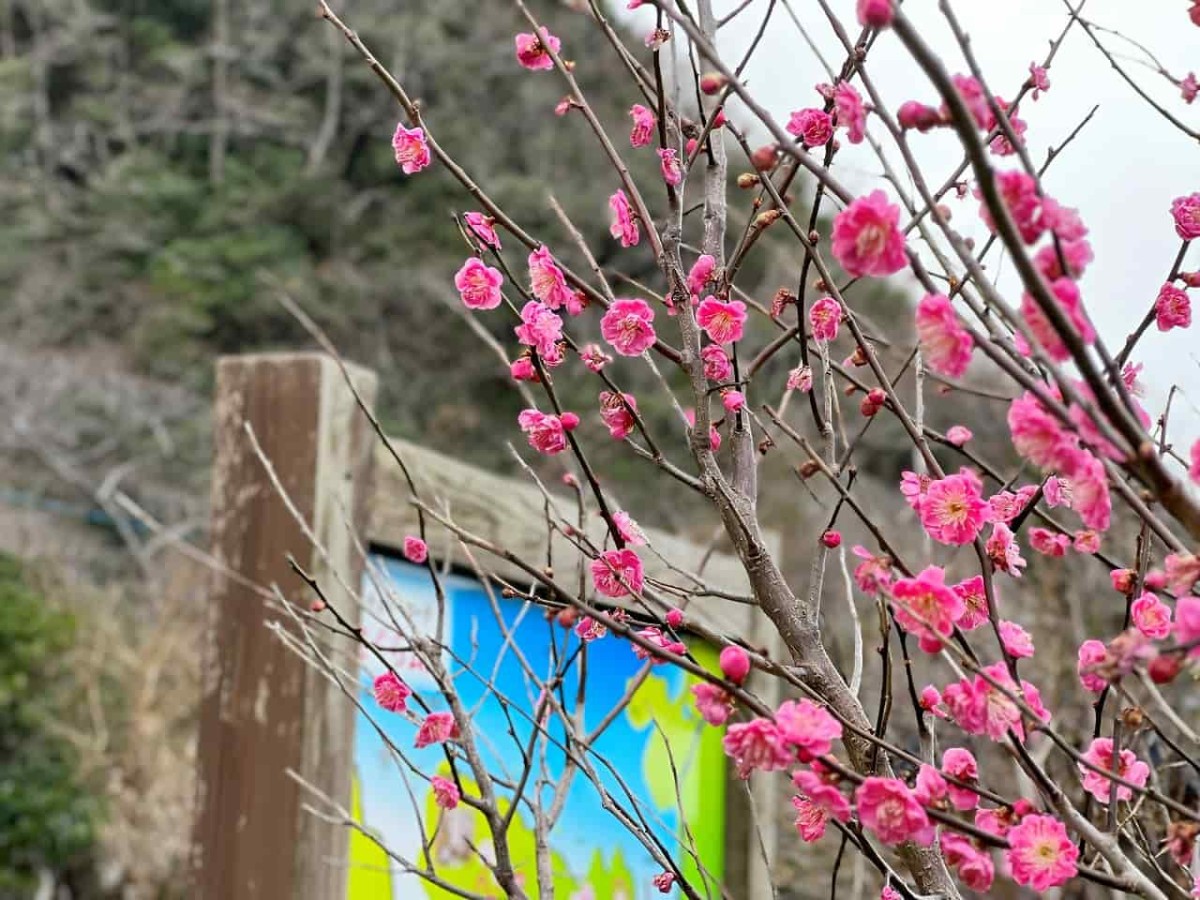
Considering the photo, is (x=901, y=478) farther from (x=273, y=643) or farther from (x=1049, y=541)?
(x=273, y=643)

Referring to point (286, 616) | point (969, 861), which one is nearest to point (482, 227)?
point (969, 861)

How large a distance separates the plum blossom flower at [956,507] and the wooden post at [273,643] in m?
0.90

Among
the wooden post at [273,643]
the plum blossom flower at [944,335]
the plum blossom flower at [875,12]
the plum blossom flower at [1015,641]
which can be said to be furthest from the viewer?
the wooden post at [273,643]

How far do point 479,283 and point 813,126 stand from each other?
0.30 m

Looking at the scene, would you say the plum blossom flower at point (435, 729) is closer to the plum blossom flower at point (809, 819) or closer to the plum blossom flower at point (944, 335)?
the plum blossom flower at point (809, 819)

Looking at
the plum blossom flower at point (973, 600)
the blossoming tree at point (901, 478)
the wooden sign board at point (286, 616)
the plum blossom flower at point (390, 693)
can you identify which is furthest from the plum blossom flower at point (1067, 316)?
the wooden sign board at point (286, 616)

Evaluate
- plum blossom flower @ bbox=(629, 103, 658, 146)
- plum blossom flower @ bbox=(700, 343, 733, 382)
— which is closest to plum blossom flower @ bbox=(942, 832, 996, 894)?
plum blossom flower @ bbox=(700, 343, 733, 382)

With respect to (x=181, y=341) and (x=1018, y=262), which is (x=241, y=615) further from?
(x=181, y=341)

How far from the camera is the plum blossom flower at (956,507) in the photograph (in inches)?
31.3

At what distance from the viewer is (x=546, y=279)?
94 cm

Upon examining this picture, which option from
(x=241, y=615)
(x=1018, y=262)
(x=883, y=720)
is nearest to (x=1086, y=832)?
(x=883, y=720)

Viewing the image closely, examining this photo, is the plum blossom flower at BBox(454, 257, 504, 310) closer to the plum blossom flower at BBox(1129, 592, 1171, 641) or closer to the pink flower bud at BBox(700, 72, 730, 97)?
the pink flower bud at BBox(700, 72, 730, 97)

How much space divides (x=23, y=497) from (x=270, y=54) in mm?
7646

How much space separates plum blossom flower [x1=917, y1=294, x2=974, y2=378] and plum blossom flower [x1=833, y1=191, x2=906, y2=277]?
30 mm
